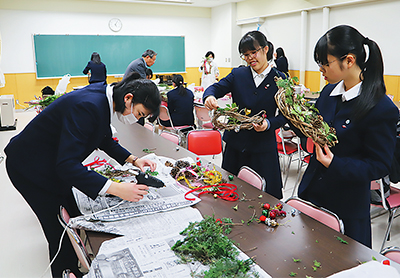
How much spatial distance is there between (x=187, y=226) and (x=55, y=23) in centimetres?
1004

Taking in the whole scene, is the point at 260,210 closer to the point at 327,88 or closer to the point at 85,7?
the point at 327,88

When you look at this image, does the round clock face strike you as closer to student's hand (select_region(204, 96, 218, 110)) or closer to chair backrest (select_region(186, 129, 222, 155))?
chair backrest (select_region(186, 129, 222, 155))

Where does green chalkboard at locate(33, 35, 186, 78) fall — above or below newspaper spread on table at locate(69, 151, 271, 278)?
above

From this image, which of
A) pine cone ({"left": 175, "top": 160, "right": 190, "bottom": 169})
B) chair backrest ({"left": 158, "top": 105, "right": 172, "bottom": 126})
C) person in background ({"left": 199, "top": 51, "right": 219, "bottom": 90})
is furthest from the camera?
person in background ({"left": 199, "top": 51, "right": 219, "bottom": 90})

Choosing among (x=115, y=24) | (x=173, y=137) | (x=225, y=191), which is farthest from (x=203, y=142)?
(x=115, y=24)

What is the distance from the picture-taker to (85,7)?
9.99m

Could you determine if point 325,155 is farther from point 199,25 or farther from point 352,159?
point 199,25

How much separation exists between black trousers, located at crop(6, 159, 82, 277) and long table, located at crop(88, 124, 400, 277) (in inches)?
19.3

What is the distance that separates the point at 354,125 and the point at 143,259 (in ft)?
3.59

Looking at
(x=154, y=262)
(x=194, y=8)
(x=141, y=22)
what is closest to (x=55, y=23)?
(x=141, y=22)

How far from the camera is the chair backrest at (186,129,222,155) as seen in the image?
10.5ft

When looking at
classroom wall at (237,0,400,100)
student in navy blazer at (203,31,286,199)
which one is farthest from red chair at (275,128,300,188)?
classroom wall at (237,0,400,100)

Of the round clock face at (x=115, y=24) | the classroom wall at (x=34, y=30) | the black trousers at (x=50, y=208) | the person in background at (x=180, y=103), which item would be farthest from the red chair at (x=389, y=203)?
the round clock face at (x=115, y=24)

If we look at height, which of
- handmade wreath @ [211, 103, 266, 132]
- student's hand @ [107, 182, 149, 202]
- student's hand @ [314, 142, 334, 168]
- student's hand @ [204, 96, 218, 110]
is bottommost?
student's hand @ [107, 182, 149, 202]
